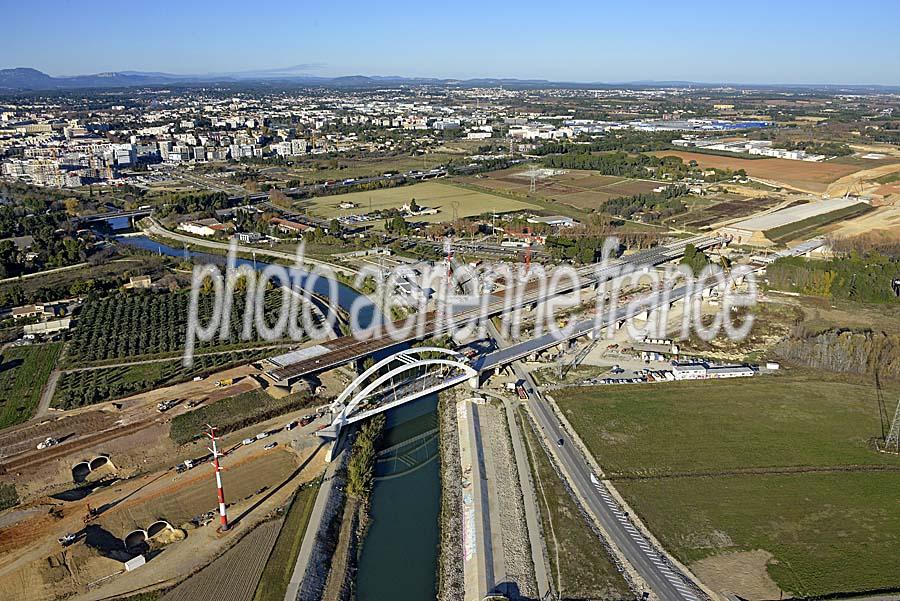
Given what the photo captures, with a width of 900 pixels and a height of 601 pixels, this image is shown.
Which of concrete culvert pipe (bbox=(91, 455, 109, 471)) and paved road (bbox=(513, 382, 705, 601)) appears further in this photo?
concrete culvert pipe (bbox=(91, 455, 109, 471))

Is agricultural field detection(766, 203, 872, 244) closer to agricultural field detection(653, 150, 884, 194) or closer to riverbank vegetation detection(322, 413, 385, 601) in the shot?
agricultural field detection(653, 150, 884, 194)

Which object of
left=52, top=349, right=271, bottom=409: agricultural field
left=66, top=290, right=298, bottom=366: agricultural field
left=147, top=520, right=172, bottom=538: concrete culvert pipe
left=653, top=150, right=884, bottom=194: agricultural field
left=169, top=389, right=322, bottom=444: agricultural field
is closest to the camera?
left=147, top=520, right=172, bottom=538: concrete culvert pipe

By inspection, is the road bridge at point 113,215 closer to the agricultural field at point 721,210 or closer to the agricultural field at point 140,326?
the agricultural field at point 140,326

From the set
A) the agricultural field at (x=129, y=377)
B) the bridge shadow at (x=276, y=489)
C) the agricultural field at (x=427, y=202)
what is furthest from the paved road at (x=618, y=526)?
the agricultural field at (x=427, y=202)

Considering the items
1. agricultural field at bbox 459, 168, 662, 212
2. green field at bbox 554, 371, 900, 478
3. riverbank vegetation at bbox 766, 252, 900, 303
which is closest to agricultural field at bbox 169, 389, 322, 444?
green field at bbox 554, 371, 900, 478

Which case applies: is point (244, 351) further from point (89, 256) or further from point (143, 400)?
point (89, 256)

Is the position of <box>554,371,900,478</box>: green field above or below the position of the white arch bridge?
below

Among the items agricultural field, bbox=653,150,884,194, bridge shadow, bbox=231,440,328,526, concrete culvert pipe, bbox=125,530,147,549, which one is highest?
agricultural field, bbox=653,150,884,194

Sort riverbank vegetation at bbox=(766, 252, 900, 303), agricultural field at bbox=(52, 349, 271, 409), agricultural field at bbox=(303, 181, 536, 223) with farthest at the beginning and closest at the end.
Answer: agricultural field at bbox=(303, 181, 536, 223), riverbank vegetation at bbox=(766, 252, 900, 303), agricultural field at bbox=(52, 349, 271, 409)

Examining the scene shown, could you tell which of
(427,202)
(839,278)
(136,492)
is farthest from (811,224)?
(136,492)
